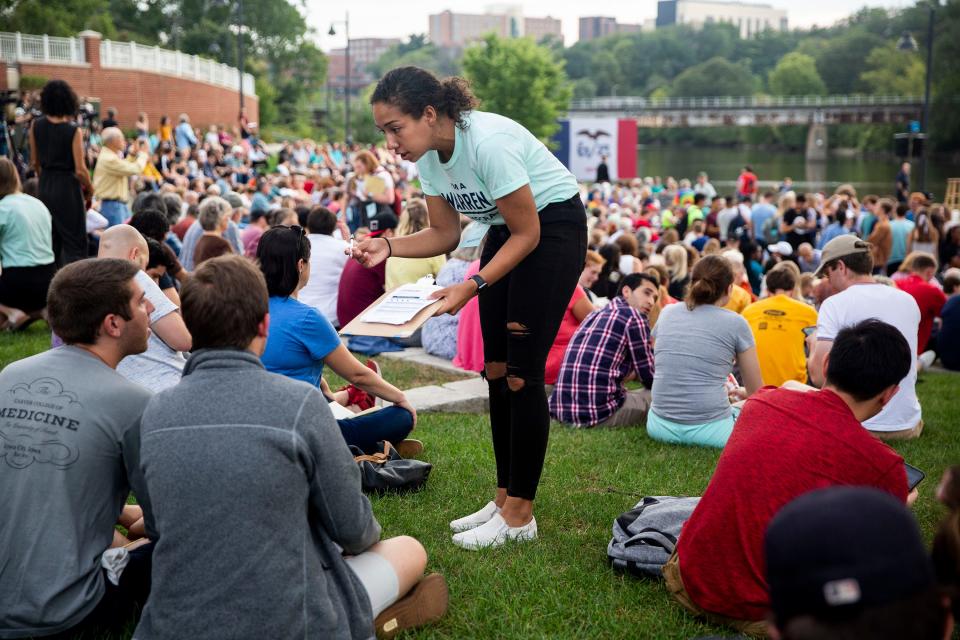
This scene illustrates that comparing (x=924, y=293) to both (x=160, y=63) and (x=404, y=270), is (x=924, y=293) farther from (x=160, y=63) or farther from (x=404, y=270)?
(x=160, y=63)

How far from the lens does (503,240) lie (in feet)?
12.4

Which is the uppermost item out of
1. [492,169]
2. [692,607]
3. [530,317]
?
[492,169]

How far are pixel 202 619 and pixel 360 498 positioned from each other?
1.67 ft

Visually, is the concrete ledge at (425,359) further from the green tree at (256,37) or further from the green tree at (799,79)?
the green tree at (799,79)

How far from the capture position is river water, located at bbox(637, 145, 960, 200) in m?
62.8

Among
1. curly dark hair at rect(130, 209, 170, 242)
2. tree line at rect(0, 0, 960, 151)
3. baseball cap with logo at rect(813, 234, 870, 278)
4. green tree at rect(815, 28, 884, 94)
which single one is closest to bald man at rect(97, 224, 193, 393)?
curly dark hair at rect(130, 209, 170, 242)

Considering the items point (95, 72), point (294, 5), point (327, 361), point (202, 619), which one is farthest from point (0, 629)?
point (294, 5)

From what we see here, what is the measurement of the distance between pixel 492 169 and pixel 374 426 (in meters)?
1.84

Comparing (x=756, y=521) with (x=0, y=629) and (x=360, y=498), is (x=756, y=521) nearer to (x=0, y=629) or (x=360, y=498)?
(x=360, y=498)

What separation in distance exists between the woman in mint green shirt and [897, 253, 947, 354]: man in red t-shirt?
7.47 m

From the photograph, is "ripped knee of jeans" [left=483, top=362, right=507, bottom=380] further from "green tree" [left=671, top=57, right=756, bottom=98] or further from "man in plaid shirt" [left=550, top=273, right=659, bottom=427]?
"green tree" [left=671, top=57, right=756, bottom=98]

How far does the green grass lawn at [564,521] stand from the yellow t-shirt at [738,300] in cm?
206

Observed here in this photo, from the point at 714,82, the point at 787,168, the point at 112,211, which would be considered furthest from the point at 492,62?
the point at 714,82

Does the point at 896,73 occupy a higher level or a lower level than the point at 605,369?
higher
